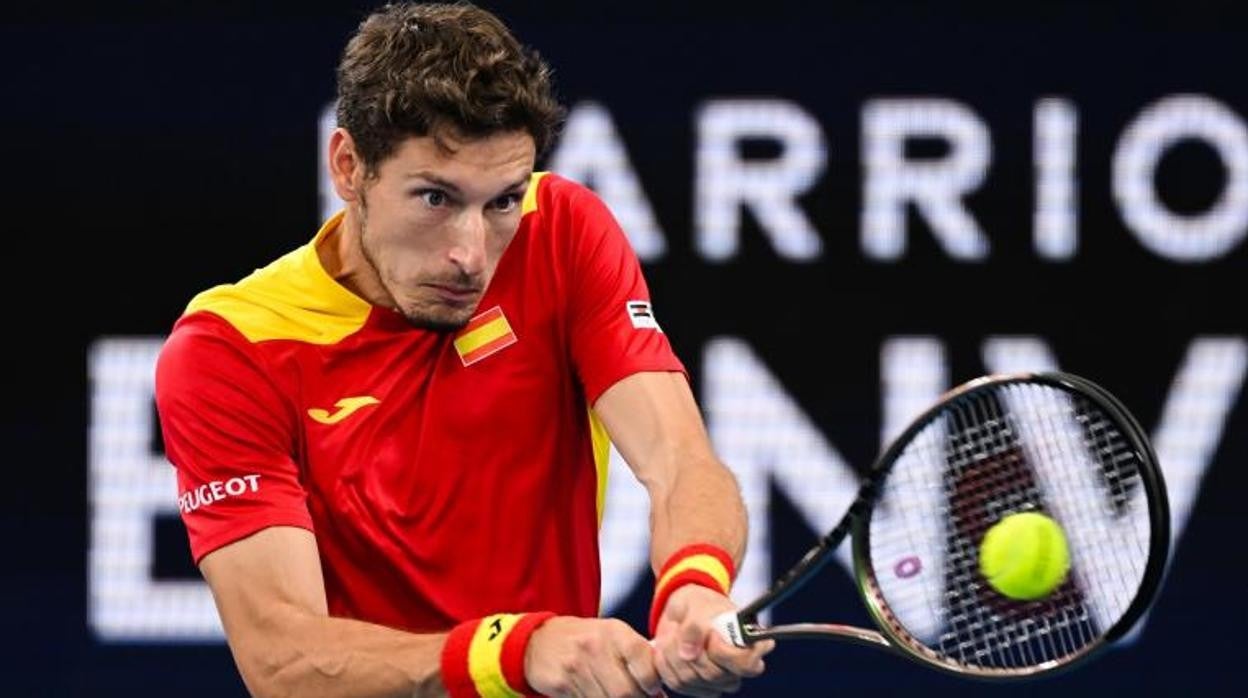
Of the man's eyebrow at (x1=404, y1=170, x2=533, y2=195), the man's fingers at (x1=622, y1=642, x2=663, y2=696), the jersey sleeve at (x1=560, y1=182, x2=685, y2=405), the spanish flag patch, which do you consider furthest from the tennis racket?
the man's eyebrow at (x1=404, y1=170, x2=533, y2=195)

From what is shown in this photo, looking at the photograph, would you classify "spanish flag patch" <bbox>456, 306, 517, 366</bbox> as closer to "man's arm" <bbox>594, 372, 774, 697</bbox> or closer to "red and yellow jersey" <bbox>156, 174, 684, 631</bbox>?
"red and yellow jersey" <bbox>156, 174, 684, 631</bbox>

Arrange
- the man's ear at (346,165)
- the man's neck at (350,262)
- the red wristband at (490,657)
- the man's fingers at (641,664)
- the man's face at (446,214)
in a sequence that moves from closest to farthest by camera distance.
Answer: the man's fingers at (641,664)
the red wristband at (490,657)
the man's face at (446,214)
the man's ear at (346,165)
the man's neck at (350,262)

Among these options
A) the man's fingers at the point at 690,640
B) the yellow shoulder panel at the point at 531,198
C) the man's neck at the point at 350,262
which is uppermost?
the yellow shoulder panel at the point at 531,198

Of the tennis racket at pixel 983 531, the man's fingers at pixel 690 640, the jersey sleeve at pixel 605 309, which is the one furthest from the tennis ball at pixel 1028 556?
the jersey sleeve at pixel 605 309

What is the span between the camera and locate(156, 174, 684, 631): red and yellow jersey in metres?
4.12

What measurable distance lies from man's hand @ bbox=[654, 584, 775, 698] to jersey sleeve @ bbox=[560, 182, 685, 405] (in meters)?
0.56

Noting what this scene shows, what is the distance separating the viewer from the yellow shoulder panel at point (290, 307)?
417cm

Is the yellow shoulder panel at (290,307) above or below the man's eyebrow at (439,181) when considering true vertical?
below

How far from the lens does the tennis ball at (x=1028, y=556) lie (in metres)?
3.85

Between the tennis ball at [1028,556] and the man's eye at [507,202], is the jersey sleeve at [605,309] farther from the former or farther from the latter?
the tennis ball at [1028,556]

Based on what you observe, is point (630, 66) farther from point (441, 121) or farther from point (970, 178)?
point (441, 121)

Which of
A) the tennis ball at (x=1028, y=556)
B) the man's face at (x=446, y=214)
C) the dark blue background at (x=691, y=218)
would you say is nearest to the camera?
the tennis ball at (x=1028, y=556)

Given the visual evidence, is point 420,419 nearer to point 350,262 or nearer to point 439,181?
point 350,262

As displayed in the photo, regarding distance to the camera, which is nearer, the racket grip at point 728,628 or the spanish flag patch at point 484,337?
the racket grip at point 728,628
